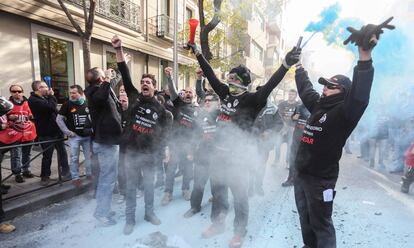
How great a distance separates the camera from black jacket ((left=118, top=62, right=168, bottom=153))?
337 centimetres

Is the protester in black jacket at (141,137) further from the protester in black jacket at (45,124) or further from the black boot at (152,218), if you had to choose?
the protester in black jacket at (45,124)

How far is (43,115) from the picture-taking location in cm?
467

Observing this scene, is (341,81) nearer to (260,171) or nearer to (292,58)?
(292,58)

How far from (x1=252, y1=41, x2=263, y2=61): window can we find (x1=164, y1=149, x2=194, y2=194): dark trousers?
22.2 meters

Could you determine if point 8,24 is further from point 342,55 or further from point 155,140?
point 342,55

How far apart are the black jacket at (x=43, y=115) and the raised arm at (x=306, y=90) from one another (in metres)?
4.16

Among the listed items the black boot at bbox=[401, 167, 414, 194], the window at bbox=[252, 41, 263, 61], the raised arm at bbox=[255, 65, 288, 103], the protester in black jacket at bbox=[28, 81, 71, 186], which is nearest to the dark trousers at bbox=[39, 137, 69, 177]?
the protester in black jacket at bbox=[28, 81, 71, 186]

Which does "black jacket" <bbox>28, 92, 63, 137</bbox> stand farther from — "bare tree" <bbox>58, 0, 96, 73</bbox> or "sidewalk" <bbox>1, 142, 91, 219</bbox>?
"bare tree" <bbox>58, 0, 96, 73</bbox>

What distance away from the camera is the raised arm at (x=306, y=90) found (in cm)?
283

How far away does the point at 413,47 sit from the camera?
5492 mm

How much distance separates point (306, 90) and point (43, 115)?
14.3 feet

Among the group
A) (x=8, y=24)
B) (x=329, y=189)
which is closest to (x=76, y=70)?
(x=8, y=24)

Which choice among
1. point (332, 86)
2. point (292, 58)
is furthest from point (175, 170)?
point (332, 86)

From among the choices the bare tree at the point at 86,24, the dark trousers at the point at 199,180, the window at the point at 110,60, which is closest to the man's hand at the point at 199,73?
the dark trousers at the point at 199,180
